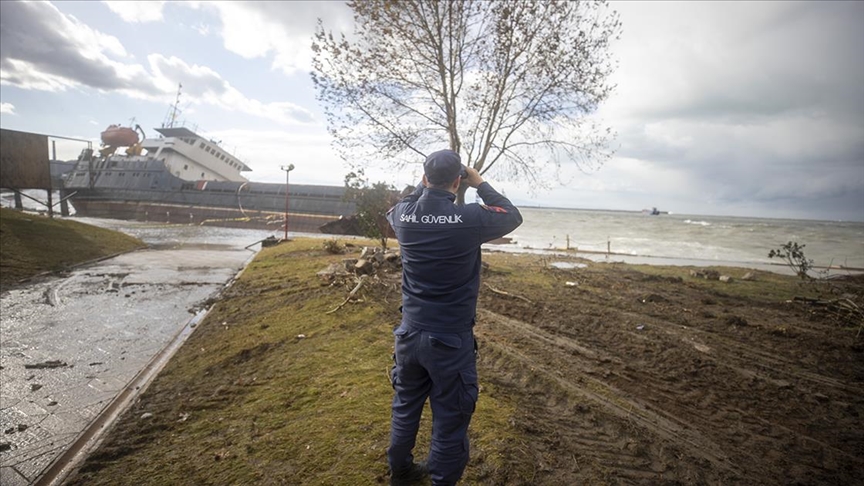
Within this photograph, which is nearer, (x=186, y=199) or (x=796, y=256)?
(x=796, y=256)

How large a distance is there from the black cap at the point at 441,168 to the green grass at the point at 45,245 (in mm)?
10176

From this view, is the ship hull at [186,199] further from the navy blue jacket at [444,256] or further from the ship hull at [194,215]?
the navy blue jacket at [444,256]

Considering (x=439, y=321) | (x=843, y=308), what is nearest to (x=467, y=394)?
(x=439, y=321)

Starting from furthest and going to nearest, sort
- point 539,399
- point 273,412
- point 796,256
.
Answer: point 796,256, point 539,399, point 273,412

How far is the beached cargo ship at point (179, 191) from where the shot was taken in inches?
1225

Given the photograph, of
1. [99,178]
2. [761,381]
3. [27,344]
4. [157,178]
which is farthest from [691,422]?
[99,178]

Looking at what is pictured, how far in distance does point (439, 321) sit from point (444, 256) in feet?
1.29

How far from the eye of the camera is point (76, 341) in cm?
539

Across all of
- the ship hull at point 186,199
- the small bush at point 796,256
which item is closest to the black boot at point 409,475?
the small bush at point 796,256

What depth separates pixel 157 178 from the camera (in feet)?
115

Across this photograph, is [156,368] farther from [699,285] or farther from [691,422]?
[699,285]

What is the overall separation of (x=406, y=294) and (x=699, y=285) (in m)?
10.7

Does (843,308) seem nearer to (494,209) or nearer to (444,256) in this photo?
(494,209)

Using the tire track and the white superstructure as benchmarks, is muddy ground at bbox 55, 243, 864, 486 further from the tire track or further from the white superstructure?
the white superstructure
